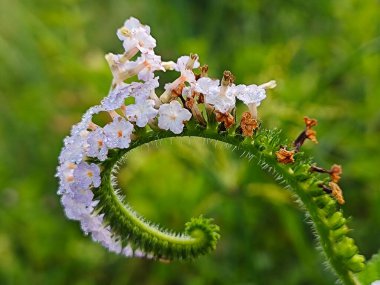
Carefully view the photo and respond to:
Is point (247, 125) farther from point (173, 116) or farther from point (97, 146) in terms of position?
point (97, 146)

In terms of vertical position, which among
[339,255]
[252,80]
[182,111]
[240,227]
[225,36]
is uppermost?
[225,36]

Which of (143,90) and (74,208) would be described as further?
(74,208)

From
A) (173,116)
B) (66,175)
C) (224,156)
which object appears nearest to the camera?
(173,116)

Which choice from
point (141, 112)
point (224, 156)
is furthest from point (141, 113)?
point (224, 156)

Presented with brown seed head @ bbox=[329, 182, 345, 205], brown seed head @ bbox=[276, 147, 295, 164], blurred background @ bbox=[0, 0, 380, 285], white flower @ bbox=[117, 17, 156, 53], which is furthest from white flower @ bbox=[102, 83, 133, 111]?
blurred background @ bbox=[0, 0, 380, 285]

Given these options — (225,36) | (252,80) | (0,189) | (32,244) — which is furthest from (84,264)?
(225,36)

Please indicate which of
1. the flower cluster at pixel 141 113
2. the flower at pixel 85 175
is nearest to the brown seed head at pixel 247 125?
the flower cluster at pixel 141 113

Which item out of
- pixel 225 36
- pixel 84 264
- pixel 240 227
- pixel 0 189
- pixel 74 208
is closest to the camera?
pixel 74 208

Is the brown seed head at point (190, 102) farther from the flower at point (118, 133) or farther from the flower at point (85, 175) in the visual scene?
the flower at point (85, 175)

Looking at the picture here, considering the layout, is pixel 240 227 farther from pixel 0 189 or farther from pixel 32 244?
pixel 0 189
